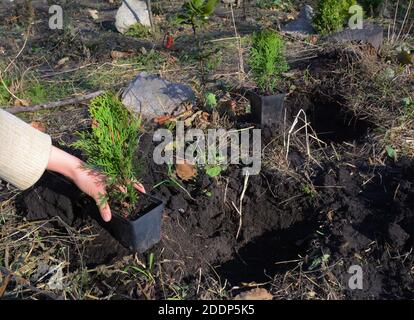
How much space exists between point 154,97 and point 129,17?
297cm

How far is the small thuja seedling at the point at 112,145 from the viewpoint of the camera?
7.24 ft

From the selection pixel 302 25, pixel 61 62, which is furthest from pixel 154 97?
pixel 302 25

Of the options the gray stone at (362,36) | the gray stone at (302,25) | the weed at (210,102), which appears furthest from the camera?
the gray stone at (302,25)

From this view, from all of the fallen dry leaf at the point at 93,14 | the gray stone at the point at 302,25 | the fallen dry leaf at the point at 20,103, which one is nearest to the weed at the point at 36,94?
the fallen dry leaf at the point at 20,103

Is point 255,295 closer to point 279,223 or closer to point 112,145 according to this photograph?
point 279,223

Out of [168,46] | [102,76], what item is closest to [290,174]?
[102,76]

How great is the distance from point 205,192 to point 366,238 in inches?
43.0

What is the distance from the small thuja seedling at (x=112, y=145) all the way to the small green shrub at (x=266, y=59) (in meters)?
1.71

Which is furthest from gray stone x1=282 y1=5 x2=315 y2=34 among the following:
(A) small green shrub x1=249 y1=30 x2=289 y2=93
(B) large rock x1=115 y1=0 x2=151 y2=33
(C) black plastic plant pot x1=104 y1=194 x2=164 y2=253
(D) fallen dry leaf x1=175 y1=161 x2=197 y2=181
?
(C) black plastic plant pot x1=104 y1=194 x2=164 y2=253

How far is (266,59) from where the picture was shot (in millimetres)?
3656

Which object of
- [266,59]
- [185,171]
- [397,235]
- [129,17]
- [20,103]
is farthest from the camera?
[129,17]

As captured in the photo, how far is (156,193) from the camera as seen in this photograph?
9.89 ft

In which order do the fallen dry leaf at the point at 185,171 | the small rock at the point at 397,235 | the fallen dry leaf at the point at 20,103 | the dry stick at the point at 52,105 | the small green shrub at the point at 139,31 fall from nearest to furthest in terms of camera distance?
1. the small rock at the point at 397,235
2. the fallen dry leaf at the point at 185,171
3. the dry stick at the point at 52,105
4. the fallen dry leaf at the point at 20,103
5. the small green shrub at the point at 139,31

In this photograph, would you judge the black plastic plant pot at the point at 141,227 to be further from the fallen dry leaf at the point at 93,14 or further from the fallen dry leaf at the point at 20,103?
the fallen dry leaf at the point at 93,14
